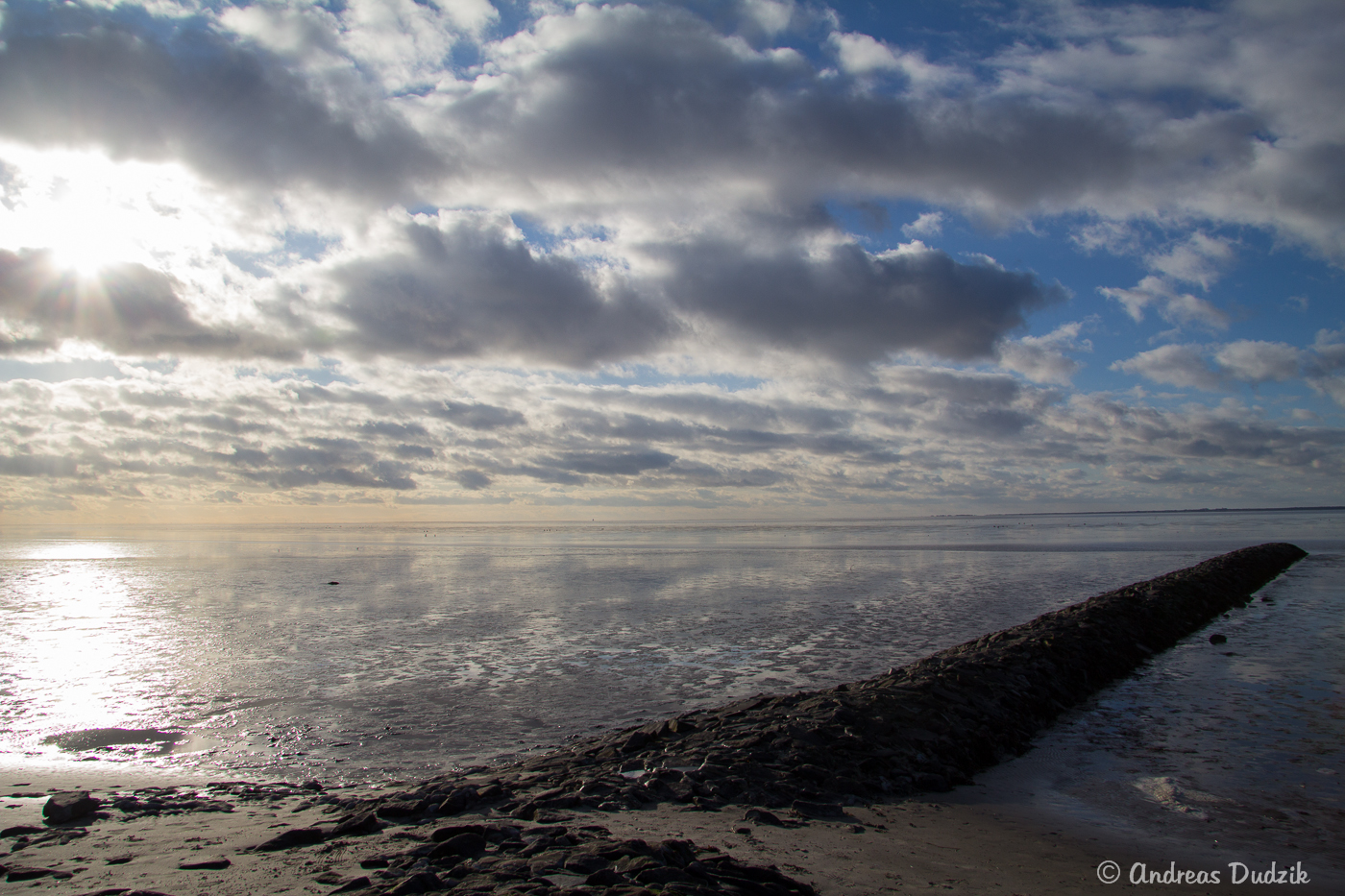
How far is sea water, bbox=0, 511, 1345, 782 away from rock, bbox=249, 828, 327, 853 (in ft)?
7.69

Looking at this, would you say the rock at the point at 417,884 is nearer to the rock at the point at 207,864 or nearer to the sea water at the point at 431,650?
the rock at the point at 207,864

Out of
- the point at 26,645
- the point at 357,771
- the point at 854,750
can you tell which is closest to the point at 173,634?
the point at 26,645

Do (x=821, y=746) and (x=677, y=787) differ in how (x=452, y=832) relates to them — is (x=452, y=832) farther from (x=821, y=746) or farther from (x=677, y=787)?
(x=821, y=746)

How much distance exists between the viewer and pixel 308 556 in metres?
48.2

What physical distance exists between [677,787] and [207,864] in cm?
391

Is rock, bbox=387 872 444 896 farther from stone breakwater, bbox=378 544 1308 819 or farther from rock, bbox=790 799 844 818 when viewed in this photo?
rock, bbox=790 799 844 818

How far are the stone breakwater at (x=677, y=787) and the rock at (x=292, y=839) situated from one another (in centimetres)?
1

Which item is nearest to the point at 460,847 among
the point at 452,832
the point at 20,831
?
the point at 452,832

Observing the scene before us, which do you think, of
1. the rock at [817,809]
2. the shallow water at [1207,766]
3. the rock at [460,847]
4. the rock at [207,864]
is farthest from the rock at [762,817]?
the rock at [207,864]

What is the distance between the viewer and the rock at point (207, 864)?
207 inches

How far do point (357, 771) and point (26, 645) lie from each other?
44.8ft

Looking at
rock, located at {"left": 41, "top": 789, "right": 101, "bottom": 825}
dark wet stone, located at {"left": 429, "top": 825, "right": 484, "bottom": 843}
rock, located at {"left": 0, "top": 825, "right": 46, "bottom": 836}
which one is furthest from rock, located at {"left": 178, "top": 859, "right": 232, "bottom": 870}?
rock, located at {"left": 41, "top": 789, "right": 101, "bottom": 825}

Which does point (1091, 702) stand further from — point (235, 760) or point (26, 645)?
point (26, 645)

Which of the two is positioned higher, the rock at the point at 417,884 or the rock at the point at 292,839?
the rock at the point at 417,884
